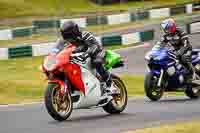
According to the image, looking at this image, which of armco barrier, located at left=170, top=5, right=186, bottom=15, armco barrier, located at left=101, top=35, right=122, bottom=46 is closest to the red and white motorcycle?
armco barrier, located at left=101, top=35, right=122, bottom=46

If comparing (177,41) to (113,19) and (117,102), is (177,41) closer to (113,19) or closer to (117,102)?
(117,102)

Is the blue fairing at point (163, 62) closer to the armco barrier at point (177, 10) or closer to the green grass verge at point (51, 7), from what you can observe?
the armco barrier at point (177, 10)

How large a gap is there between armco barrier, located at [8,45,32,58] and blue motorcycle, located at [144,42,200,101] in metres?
14.1

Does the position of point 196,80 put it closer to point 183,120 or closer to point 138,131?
point 183,120

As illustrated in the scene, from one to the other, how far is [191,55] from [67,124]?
5549 millimetres

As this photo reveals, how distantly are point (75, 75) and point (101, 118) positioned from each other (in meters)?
0.80

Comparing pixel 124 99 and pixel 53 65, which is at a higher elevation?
pixel 53 65

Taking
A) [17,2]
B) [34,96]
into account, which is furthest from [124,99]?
[17,2]

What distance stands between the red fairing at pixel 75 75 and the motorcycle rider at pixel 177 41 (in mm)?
4165

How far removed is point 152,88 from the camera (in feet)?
46.5

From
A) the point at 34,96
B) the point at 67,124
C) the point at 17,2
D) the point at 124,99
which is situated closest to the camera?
the point at 67,124

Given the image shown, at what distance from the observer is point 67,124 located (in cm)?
1011

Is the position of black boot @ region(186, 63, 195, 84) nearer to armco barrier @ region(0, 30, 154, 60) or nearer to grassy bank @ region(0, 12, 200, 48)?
armco barrier @ region(0, 30, 154, 60)

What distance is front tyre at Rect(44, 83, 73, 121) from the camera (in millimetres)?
10180
